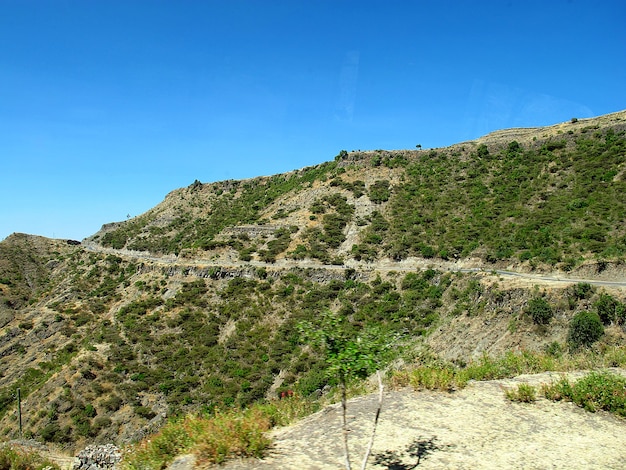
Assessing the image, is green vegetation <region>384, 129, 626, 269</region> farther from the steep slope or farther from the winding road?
the winding road

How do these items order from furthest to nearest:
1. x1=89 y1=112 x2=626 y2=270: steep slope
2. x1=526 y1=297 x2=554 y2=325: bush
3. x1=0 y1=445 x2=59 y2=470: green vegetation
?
x1=89 y1=112 x2=626 y2=270: steep slope
x1=526 y1=297 x2=554 y2=325: bush
x1=0 y1=445 x2=59 y2=470: green vegetation

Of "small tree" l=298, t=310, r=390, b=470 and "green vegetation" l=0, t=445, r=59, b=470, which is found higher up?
"small tree" l=298, t=310, r=390, b=470

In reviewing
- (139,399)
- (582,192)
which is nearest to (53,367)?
(139,399)

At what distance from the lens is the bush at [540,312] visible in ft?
68.5

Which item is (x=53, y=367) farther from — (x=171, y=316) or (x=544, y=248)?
(x=544, y=248)

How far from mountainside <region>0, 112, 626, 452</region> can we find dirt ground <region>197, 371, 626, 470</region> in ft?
9.47

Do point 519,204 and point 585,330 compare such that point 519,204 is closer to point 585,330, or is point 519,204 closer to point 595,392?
point 585,330

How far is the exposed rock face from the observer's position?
38.8 ft

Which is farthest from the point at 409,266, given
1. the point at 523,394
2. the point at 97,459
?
the point at 97,459

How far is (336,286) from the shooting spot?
37812 millimetres

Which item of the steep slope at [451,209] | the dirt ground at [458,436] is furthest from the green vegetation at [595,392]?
the steep slope at [451,209]

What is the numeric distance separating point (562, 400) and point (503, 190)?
38785 mm

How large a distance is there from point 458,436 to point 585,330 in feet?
46.4

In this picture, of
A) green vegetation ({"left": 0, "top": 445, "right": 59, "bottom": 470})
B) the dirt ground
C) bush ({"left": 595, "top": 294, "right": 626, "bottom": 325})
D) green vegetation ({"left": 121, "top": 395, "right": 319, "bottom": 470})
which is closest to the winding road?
bush ({"left": 595, "top": 294, "right": 626, "bottom": 325})
